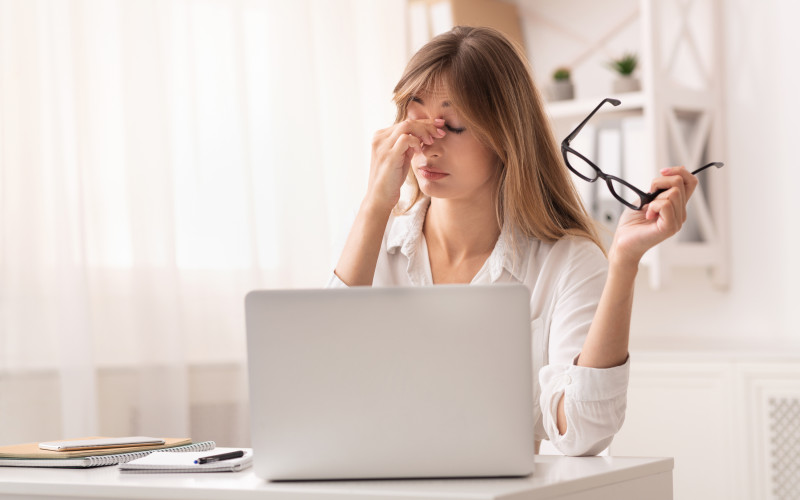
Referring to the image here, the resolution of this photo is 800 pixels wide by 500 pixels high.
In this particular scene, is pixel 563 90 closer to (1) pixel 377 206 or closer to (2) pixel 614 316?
(1) pixel 377 206

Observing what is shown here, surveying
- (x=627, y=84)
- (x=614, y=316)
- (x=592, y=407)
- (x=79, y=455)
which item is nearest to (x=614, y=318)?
(x=614, y=316)

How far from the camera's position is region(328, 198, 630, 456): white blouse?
117 centimetres

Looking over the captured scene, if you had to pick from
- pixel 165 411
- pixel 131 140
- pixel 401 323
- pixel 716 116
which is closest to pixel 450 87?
pixel 401 323

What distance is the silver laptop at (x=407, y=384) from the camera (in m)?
0.89

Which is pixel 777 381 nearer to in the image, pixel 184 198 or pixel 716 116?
pixel 716 116

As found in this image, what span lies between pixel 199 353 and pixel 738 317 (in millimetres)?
1461

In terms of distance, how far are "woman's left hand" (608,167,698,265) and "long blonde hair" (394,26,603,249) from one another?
0.37 m

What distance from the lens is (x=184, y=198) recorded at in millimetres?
2254

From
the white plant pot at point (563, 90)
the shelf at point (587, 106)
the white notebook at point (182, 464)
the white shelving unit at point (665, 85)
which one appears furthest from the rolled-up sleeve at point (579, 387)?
the white plant pot at point (563, 90)

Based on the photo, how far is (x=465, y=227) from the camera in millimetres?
1597

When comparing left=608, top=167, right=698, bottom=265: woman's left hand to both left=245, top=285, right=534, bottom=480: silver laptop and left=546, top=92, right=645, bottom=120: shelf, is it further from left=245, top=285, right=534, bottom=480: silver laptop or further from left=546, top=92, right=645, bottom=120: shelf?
left=546, top=92, right=645, bottom=120: shelf

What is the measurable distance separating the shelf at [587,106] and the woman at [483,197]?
1002 millimetres

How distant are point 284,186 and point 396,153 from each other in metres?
1.09

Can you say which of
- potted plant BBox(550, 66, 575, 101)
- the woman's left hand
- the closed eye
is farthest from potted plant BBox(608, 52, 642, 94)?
the woman's left hand
